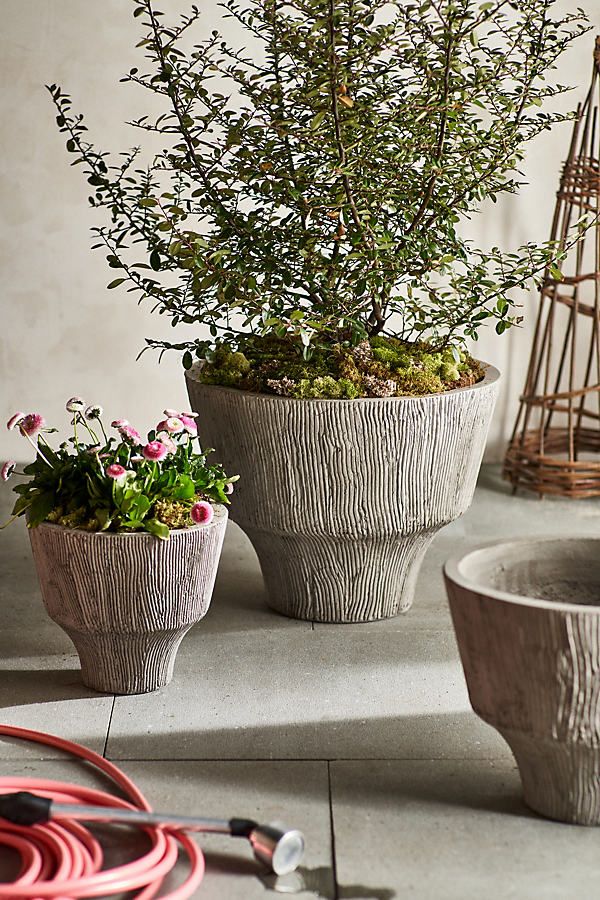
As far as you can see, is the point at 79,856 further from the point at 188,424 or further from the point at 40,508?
the point at 188,424

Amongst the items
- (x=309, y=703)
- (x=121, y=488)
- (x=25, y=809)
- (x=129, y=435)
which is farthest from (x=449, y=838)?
Result: (x=129, y=435)

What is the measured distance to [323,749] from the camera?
2.05 metres

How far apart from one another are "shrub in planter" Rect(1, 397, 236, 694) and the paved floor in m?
0.12

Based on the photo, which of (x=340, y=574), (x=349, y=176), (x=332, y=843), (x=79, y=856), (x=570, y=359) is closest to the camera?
(x=79, y=856)

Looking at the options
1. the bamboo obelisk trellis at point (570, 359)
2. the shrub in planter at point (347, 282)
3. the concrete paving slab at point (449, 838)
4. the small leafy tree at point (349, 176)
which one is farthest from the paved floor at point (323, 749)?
the bamboo obelisk trellis at point (570, 359)

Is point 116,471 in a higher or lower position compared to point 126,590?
higher

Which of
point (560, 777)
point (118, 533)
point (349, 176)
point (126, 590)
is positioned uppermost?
point (349, 176)

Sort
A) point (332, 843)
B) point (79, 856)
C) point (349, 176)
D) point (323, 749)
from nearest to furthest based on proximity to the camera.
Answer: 1. point (79, 856)
2. point (332, 843)
3. point (323, 749)
4. point (349, 176)

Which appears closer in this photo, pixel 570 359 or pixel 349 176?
pixel 349 176

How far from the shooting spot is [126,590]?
2.11m

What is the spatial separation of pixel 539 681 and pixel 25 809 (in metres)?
0.79

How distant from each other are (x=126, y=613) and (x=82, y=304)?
2110mm

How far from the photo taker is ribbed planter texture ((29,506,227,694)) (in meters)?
2.10

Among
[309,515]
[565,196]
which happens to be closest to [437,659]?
[309,515]
